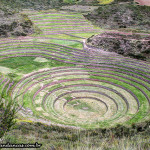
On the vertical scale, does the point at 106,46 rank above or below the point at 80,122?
above

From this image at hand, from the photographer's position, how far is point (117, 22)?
58.5m

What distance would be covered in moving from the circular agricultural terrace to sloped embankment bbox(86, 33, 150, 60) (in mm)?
1569

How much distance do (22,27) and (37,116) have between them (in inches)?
1270

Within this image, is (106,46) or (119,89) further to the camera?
(106,46)

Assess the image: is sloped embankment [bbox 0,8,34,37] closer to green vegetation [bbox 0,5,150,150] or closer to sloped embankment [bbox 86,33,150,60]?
green vegetation [bbox 0,5,150,150]

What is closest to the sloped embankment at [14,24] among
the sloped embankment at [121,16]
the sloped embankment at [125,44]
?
the sloped embankment at [125,44]

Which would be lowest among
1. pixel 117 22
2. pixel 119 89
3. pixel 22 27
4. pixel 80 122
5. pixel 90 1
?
pixel 80 122

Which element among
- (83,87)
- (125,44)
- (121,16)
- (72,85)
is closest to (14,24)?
(125,44)

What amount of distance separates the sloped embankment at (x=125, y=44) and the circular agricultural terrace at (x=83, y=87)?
1569mm

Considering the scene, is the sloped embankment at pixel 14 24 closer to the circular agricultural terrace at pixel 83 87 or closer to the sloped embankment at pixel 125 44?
the circular agricultural terrace at pixel 83 87

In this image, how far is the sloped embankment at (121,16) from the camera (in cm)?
5722

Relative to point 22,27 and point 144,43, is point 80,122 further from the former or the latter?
point 22,27

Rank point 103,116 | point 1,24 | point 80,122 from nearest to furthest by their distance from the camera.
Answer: point 80,122
point 103,116
point 1,24

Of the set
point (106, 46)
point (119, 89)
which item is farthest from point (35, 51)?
point (119, 89)
